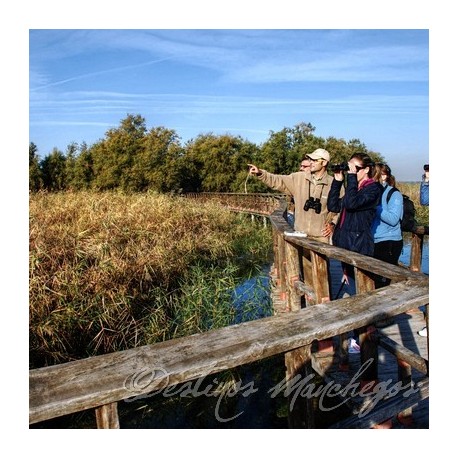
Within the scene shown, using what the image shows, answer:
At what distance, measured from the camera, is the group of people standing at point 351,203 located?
3061 millimetres

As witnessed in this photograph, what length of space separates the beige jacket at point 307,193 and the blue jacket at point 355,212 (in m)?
0.39

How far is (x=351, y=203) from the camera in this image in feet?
9.94

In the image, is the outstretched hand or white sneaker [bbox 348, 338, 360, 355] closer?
white sneaker [bbox 348, 338, 360, 355]

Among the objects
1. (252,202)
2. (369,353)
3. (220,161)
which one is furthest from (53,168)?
(369,353)

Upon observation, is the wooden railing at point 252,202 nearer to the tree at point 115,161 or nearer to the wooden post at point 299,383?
the tree at point 115,161

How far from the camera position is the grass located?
166 inches

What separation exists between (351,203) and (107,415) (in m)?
2.41

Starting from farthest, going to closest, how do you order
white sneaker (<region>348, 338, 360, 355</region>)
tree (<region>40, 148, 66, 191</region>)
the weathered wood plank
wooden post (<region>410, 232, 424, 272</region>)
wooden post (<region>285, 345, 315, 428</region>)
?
tree (<region>40, 148, 66, 191</region>)
wooden post (<region>410, 232, 424, 272</region>)
white sneaker (<region>348, 338, 360, 355</region>)
wooden post (<region>285, 345, 315, 428</region>)
the weathered wood plank

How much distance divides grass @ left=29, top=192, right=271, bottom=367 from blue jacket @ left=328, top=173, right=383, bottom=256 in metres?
2.19

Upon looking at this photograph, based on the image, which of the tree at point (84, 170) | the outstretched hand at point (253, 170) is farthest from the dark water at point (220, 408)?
the tree at point (84, 170)

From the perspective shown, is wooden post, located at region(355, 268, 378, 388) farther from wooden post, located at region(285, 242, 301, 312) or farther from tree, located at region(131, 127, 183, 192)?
tree, located at region(131, 127, 183, 192)

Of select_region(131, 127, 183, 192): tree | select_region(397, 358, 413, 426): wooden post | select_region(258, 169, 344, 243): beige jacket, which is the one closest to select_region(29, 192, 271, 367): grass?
select_region(258, 169, 344, 243): beige jacket
